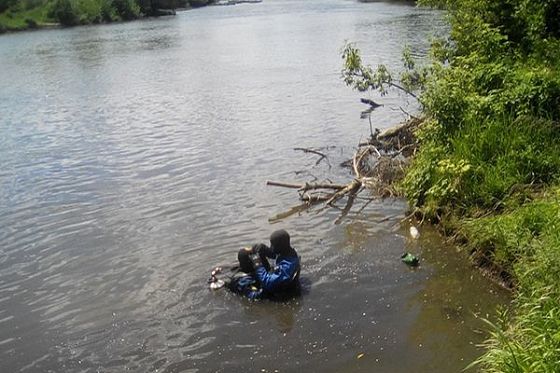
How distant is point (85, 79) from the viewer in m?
33.2

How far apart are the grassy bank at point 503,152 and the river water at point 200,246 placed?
25.1 inches

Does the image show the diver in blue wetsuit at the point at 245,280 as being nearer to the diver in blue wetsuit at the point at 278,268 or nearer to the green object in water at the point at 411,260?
the diver in blue wetsuit at the point at 278,268

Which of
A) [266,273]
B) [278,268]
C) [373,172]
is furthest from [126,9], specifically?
[278,268]

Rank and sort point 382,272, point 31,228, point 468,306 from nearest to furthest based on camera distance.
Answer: point 468,306
point 382,272
point 31,228

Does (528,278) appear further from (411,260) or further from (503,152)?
(503,152)

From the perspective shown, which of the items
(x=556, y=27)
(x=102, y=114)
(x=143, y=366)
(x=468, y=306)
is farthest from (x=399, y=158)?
(x=102, y=114)

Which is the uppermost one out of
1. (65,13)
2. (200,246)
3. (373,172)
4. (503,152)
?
(65,13)

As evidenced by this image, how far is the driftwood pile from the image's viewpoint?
13000 mm

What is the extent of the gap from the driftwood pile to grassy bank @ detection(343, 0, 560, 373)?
1.17 meters

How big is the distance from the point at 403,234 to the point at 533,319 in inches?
191

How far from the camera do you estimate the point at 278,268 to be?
8969mm

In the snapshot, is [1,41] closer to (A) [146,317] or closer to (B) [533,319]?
(A) [146,317]

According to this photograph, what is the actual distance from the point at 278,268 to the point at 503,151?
4614 millimetres

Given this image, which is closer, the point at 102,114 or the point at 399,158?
the point at 399,158
